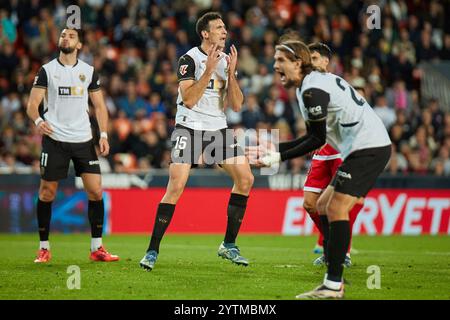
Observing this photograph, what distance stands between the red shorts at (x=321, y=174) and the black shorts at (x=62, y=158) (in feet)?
9.04

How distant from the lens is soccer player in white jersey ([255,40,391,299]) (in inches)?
301

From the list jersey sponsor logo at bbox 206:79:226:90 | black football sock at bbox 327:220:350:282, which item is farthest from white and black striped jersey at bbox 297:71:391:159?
jersey sponsor logo at bbox 206:79:226:90

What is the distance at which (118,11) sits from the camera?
2177cm

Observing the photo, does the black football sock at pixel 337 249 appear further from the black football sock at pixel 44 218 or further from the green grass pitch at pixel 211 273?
the black football sock at pixel 44 218

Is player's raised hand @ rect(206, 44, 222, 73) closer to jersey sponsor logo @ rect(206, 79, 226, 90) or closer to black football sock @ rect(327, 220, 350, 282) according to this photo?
jersey sponsor logo @ rect(206, 79, 226, 90)

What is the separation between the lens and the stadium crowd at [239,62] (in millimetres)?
18844

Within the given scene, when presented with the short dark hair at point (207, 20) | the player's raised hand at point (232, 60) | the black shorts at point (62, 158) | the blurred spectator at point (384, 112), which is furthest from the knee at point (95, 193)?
the blurred spectator at point (384, 112)

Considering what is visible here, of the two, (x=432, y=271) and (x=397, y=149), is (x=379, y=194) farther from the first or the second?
(x=432, y=271)

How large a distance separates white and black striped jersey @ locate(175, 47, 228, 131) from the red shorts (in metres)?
1.45

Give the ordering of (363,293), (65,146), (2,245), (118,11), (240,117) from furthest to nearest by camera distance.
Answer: (118,11)
(240,117)
(2,245)
(65,146)
(363,293)

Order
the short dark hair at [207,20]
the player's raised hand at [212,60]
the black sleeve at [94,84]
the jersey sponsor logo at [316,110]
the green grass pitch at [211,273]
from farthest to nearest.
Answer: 1. the black sleeve at [94,84]
2. the short dark hair at [207,20]
3. the player's raised hand at [212,60]
4. the green grass pitch at [211,273]
5. the jersey sponsor logo at [316,110]

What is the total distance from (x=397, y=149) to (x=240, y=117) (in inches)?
A: 147

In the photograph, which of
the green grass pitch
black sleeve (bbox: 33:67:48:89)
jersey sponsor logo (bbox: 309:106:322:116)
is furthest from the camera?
black sleeve (bbox: 33:67:48:89)
